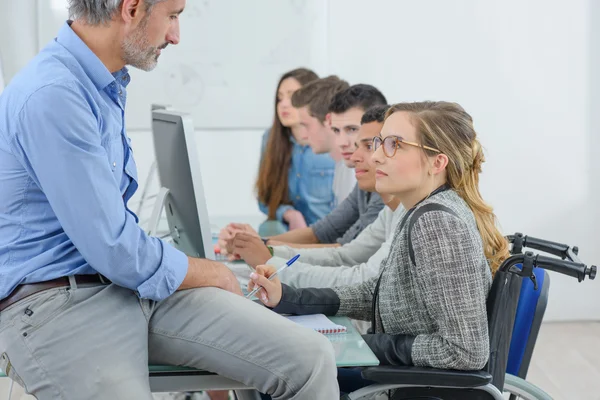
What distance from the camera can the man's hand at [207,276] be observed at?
1500mm

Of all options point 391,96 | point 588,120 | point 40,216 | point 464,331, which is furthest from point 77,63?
point 588,120

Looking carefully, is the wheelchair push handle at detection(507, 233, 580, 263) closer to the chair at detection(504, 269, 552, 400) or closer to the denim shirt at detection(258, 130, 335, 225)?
the chair at detection(504, 269, 552, 400)

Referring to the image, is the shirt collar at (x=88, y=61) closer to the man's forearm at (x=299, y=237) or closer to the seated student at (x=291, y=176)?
the man's forearm at (x=299, y=237)

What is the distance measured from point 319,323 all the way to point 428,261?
28 cm

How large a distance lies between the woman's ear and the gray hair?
0.67 meters

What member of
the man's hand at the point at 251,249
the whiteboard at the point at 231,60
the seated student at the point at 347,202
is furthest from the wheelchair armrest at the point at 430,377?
the whiteboard at the point at 231,60

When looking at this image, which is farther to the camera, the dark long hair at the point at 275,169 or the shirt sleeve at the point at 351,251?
the dark long hair at the point at 275,169

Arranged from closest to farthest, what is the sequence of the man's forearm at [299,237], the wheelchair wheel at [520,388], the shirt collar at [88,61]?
the shirt collar at [88,61], the wheelchair wheel at [520,388], the man's forearm at [299,237]

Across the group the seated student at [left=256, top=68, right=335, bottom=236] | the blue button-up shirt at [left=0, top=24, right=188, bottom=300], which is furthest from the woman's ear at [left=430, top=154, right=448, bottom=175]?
the seated student at [left=256, top=68, right=335, bottom=236]

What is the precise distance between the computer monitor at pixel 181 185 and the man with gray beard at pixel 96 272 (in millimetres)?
277

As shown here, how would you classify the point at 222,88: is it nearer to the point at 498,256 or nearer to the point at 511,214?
the point at 511,214

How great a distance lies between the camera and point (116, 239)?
137 cm

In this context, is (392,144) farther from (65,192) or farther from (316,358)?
(65,192)

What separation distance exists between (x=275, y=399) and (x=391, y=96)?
311 centimetres
